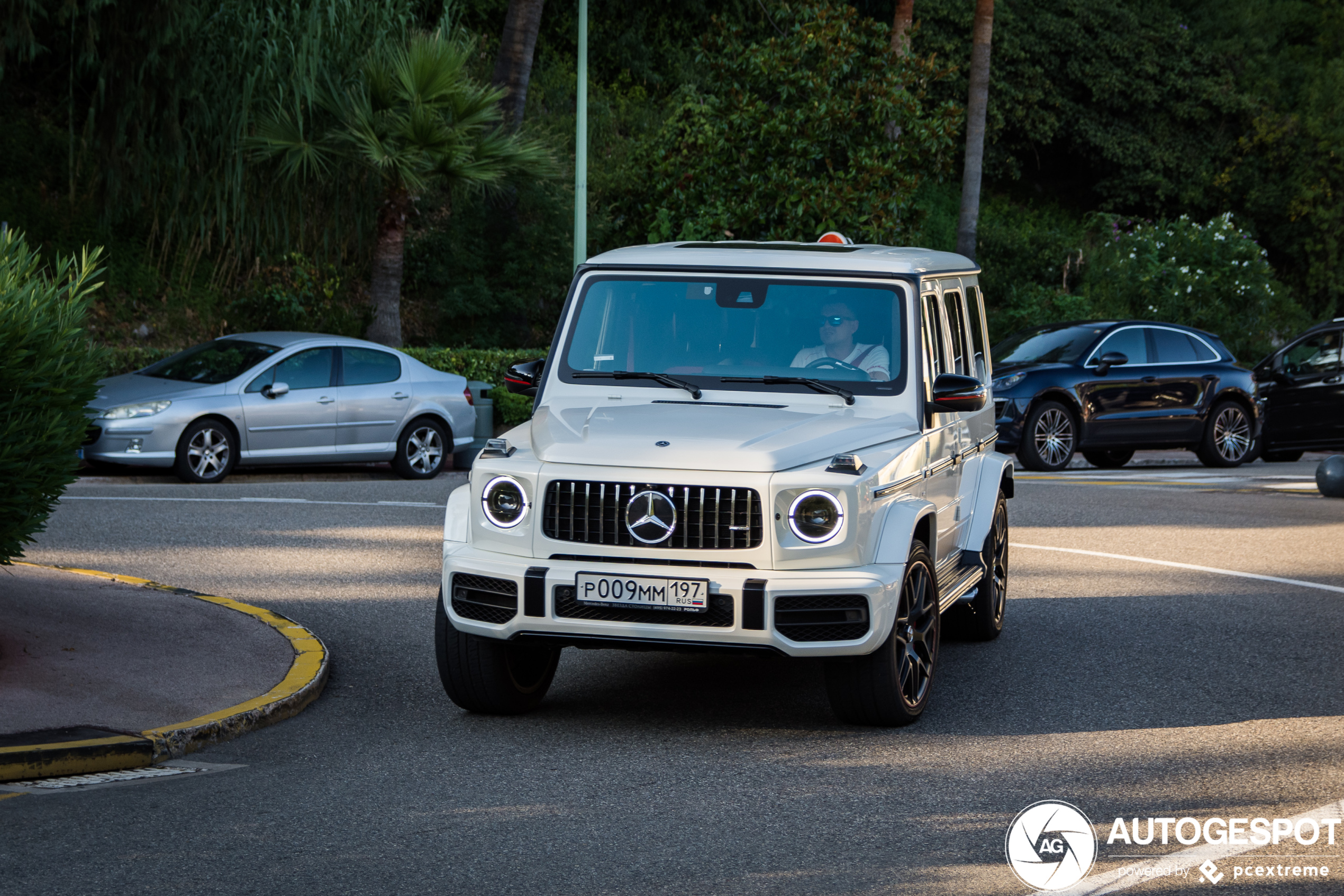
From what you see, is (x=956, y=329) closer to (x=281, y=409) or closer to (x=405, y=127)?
(x=281, y=409)

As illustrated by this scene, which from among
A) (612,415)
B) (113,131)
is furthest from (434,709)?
(113,131)

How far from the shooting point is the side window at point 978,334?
901 cm

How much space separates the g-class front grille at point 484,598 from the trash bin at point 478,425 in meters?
12.9

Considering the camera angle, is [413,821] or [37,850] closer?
[37,850]

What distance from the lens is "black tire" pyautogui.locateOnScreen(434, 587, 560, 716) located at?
22.2ft

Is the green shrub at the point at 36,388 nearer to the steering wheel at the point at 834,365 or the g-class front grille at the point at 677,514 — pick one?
the g-class front grille at the point at 677,514

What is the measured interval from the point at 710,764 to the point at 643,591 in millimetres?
724

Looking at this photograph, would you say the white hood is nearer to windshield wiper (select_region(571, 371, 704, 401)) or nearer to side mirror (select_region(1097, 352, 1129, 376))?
windshield wiper (select_region(571, 371, 704, 401))

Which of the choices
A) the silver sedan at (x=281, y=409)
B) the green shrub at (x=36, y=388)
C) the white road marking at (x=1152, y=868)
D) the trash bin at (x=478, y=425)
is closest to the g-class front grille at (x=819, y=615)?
the white road marking at (x=1152, y=868)

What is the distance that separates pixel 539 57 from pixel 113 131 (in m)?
17.8

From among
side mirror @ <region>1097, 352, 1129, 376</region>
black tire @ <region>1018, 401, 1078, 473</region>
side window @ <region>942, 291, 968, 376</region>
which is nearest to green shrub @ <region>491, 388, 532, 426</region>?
black tire @ <region>1018, 401, 1078, 473</region>

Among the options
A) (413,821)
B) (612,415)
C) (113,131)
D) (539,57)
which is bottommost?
(413,821)

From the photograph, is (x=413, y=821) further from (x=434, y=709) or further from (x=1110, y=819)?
(x=1110, y=819)

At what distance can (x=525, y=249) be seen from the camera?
27469mm
